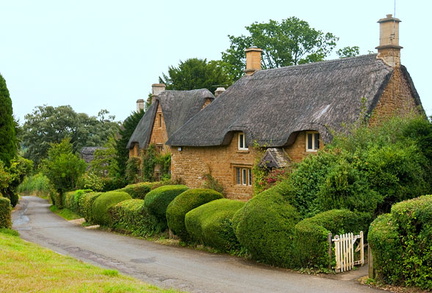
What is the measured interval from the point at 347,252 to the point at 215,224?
5125mm

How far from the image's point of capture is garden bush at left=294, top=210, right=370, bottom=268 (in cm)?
1445

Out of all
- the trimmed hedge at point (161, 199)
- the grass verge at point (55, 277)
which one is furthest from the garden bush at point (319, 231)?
the trimmed hedge at point (161, 199)

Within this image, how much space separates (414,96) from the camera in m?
24.3

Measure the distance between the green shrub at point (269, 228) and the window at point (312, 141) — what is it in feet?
21.2

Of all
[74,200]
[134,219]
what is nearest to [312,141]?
[134,219]

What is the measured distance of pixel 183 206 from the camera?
820 inches

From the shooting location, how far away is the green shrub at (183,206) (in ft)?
68.1

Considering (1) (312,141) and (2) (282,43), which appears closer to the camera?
(1) (312,141)

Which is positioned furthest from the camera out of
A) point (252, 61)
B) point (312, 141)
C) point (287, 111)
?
point (252, 61)

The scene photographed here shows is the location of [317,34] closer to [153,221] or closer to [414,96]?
[414,96]

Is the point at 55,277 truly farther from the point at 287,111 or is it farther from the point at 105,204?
the point at 105,204

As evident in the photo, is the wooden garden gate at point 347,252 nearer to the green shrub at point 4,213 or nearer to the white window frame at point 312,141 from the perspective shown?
the white window frame at point 312,141

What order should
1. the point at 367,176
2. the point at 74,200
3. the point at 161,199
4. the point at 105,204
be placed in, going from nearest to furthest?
the point at 367,176 < the point at 161,199 < the point at 105,204 < the point at 74,200

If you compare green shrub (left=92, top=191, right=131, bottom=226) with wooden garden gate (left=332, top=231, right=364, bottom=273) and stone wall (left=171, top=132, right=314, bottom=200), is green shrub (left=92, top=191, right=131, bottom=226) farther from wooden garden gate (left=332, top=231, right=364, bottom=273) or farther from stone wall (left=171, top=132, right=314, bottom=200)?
wooden garden gate (left=332, top=231, right=364, bottom=273)
